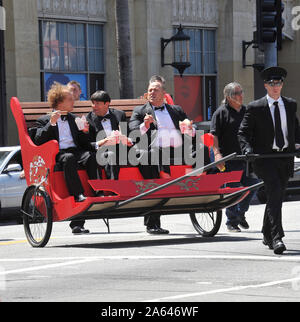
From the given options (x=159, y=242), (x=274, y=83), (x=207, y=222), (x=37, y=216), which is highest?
(x=274, y=83)

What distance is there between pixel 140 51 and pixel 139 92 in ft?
4.00

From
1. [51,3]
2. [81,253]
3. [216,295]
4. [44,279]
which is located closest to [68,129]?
[81,253]

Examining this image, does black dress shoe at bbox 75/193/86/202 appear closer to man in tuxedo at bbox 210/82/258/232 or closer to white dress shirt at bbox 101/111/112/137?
white dress shirt at bbox 101/111/112/137

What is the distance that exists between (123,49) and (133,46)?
414 cm

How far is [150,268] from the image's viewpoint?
358 inches

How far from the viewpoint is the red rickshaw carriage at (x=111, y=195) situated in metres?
10.6

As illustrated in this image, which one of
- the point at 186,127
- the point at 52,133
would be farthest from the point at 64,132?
the point at 186,127

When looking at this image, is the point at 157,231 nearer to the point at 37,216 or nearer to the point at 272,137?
the point at 37,216

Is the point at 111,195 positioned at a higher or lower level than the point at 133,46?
lower

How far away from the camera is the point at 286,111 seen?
10016mm

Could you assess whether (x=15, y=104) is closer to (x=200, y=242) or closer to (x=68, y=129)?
(x=68, y=129)

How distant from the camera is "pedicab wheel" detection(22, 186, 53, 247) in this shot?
1074 cm

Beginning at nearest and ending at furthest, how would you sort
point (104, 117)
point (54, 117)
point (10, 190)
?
point (54, 117)
point (104, 117)
point (10, 190)

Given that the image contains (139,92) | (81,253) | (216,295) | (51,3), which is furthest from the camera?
(139,92)
